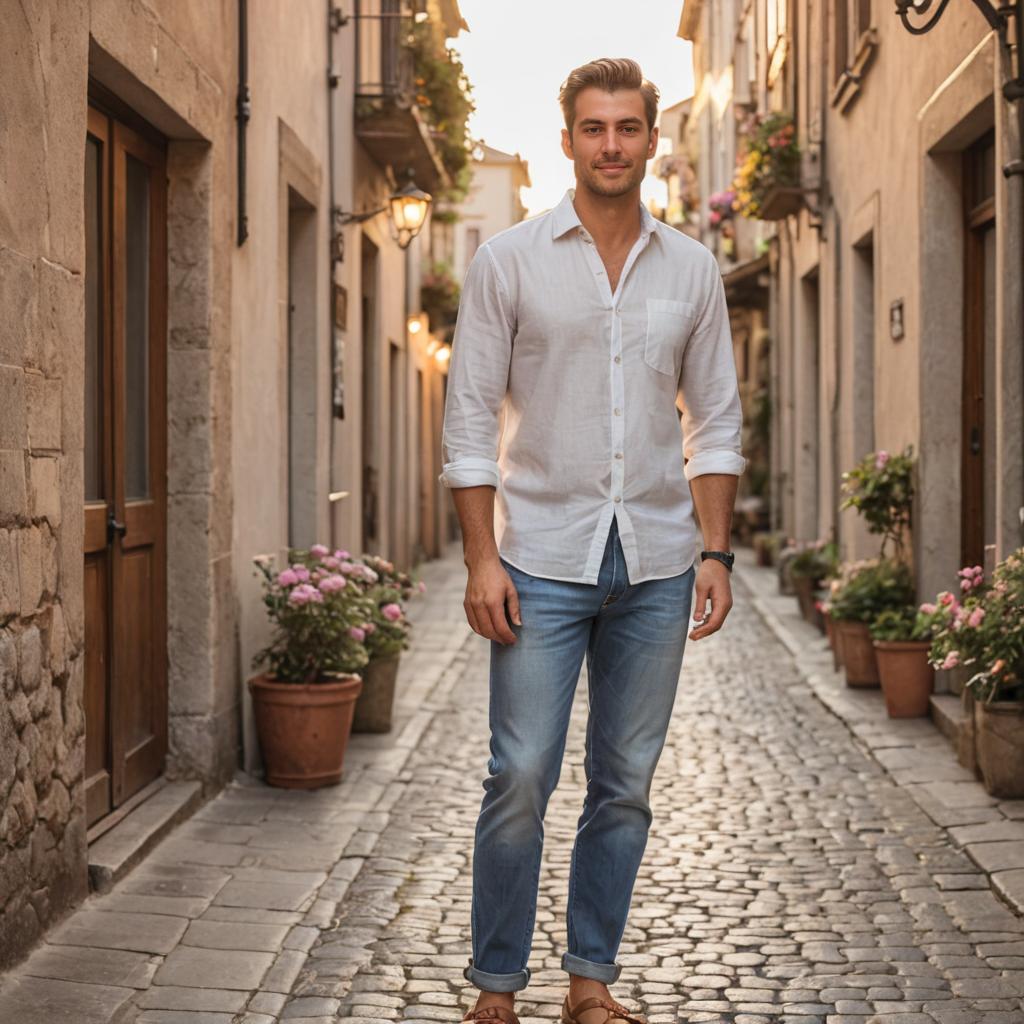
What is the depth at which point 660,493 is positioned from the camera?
130 inches

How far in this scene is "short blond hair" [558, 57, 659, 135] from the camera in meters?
3.25

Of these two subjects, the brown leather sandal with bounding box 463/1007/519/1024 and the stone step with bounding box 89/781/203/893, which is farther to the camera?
the stone step with bounding box 89/781/203/893

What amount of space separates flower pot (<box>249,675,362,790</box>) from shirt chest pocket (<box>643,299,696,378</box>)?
3370 mm

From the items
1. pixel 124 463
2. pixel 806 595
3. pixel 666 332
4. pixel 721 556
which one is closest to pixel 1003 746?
pixel 721 556

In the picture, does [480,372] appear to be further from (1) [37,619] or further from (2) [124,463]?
(2) [124,463]

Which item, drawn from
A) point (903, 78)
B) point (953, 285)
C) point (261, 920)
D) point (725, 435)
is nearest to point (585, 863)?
point (725, 435)

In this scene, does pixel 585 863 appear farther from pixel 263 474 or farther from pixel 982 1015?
pixel 263 474

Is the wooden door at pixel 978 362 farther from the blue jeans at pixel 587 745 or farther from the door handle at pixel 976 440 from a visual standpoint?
the blue jeans at pixel 587 745

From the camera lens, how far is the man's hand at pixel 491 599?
3.17m

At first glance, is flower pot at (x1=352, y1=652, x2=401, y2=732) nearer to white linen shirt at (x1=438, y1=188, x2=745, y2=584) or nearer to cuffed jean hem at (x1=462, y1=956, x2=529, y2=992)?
cuffed jean hem at (x1=462, y1=956, x2=529, y2=992)

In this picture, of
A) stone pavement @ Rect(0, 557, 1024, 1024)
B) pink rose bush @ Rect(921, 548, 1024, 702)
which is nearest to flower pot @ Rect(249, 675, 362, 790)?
stone pavement @ Rect(0, 557, 1024, 1024)

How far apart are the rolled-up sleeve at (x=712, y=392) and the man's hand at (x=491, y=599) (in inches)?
20.1

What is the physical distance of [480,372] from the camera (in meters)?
3.24

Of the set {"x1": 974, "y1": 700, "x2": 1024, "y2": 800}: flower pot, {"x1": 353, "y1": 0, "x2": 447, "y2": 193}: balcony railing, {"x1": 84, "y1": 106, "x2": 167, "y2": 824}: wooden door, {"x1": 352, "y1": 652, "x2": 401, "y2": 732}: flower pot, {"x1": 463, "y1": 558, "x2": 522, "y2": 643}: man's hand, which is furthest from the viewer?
{"x1": 353, "y1": 0, "x2": 447, "y2": 193}: balcony railing
